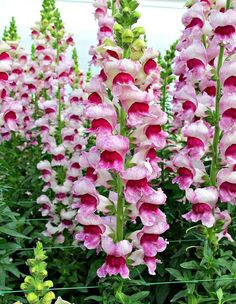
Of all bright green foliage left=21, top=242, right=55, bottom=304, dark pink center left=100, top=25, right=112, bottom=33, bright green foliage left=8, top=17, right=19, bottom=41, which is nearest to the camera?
bright green foliage left=21, top=242, right=55, bottom=304

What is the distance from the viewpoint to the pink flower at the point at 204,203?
288cm

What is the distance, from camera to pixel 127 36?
97.8 inches

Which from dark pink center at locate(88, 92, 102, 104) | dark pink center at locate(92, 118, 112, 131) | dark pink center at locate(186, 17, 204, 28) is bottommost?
dark pink center at locate(92, 118, 112, 131)

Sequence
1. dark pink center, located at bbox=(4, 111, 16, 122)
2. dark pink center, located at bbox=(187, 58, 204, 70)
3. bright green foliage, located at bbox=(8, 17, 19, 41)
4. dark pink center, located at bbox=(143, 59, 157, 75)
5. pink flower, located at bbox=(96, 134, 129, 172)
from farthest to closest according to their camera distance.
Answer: bright green foliage, located at bbox=(8, 17, 19, 41), dark pink center, located at bbox=(4, 111, 16, 122), dark pink center, located at bbox=(187, 58, 204, 70), dark pink center, located at bbox=(143, 59, 157, 75), pink flower, located at bbox=(96, 134, 129, 172)

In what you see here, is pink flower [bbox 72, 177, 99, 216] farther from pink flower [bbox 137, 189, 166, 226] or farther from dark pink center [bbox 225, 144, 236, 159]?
dark pink center [bbox 225, 144, 236, 159]

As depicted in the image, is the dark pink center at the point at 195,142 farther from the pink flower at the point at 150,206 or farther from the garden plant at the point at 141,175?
the pink flower at the point at 150,206

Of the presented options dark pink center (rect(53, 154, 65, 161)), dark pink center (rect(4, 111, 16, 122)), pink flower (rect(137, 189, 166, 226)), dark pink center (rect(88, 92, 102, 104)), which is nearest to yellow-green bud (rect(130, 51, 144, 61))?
dark pink center (rect(88, 92, 102, 104))

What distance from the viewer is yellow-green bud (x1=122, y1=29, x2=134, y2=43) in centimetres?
248

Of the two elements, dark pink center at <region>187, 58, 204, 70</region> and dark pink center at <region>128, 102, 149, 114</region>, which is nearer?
dark pink center at <region>128, 102, 149, 114</region>

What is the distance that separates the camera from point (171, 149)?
13.4ft

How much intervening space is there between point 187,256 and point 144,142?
1140 mm

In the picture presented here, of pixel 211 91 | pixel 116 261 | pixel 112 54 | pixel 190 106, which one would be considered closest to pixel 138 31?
pixel 112 54

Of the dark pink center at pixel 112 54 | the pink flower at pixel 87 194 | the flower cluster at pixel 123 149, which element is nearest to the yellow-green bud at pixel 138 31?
the flower cluster at pixel 123 149

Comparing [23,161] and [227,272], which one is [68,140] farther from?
[227,272]
